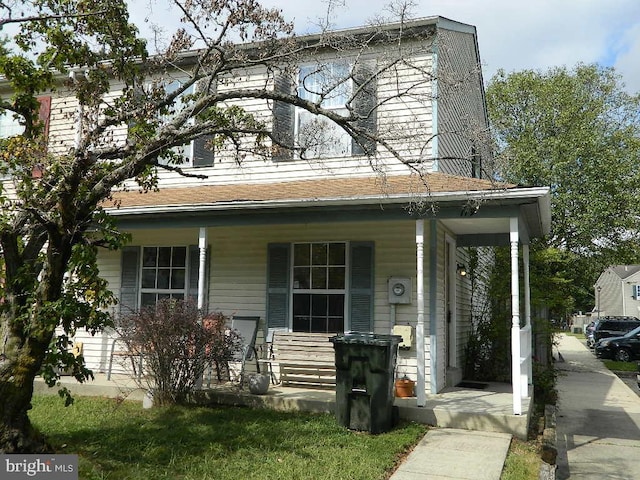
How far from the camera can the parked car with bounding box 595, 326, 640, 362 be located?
20.7 metres

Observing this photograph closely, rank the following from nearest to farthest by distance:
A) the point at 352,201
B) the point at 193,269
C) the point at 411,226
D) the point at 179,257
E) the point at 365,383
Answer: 1. the point at 365,383
2. the point at 352,201
3. the point at 411,226
4. the point at 193,269
5. the point at 179,257

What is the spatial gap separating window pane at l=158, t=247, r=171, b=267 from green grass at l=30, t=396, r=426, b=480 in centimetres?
327

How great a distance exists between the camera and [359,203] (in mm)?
7641

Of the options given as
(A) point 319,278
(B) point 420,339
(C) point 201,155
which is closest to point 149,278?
(C) point 201,155

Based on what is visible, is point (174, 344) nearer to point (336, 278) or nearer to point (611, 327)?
point (336, 278)

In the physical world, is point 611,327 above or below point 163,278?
below

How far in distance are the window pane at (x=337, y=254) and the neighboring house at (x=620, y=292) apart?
3695 cm

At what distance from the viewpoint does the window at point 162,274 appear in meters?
10.1

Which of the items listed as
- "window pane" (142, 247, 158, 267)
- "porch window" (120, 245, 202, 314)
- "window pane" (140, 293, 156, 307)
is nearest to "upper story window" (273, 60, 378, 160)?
"porch window" (120, 245, 202, 314)

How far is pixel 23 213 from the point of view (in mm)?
5281

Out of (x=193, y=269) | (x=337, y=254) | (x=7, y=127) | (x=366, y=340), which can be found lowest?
(x=366, y=340)
